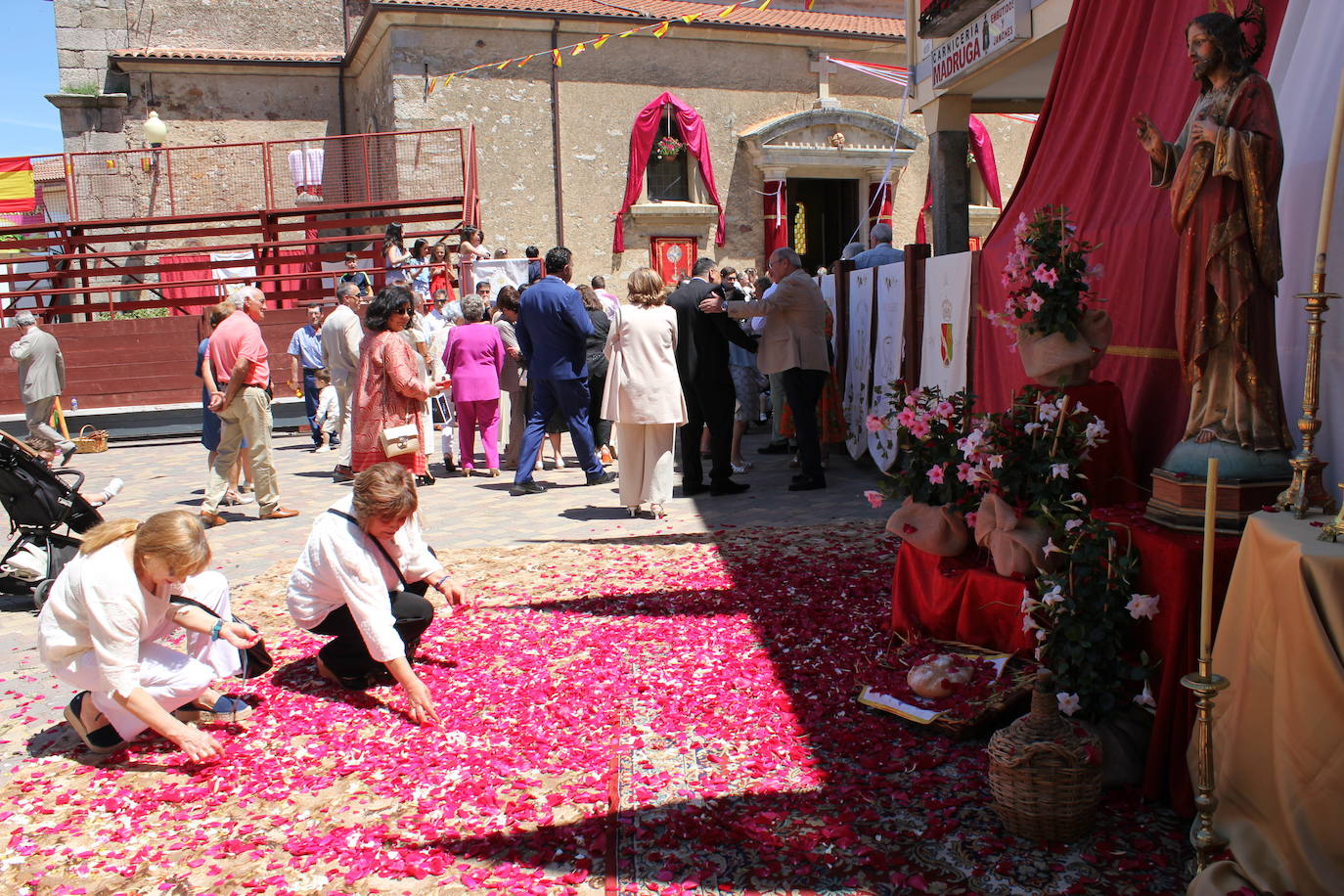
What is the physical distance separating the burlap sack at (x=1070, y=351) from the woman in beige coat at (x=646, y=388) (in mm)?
3491

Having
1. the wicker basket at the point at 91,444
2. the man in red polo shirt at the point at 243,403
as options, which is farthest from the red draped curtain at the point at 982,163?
the man in red polo shirt at the point at 243,403

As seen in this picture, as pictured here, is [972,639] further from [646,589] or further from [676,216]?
[676,216]

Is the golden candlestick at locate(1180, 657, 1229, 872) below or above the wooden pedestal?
below

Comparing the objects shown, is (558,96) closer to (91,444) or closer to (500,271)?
(500,271)

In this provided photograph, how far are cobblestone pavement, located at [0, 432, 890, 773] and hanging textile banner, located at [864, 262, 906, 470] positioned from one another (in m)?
0.34

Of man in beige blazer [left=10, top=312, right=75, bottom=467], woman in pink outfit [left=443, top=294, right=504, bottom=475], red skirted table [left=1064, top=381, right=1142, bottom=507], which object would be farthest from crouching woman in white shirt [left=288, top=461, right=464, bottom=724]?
man in beige blazer [left=10, top=312, right=75, bottom=467]

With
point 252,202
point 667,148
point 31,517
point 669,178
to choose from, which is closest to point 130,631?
point 31,517

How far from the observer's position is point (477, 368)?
9.86 metres

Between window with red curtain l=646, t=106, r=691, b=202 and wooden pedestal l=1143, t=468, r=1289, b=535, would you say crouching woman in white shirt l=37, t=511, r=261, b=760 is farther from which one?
window with red curtain l=646, t=106, r=691, b=202

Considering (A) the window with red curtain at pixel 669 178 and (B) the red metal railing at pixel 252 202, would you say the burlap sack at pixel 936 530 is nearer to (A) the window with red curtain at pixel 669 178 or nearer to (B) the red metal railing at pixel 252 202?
(B) the red metal railing at pixel 252 202

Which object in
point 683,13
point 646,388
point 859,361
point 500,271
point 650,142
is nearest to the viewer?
point 646,388

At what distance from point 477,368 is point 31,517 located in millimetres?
4315

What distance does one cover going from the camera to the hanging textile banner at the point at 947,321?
7.46 metres

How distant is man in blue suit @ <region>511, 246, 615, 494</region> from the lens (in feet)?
28.8
